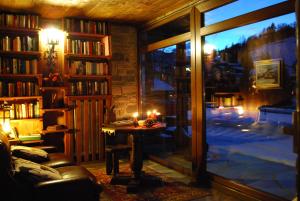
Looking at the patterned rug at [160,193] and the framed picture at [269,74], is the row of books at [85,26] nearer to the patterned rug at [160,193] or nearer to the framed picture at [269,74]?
the patterned rug at [160,193]

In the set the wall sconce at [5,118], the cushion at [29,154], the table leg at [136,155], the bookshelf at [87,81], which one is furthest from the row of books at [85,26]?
Answer: the cushion at [29,154]

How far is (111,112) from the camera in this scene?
5660mm

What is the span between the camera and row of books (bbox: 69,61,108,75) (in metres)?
5.46

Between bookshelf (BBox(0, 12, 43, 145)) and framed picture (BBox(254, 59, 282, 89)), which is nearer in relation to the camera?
framed picture (BBox(254, 59, 282, 89))

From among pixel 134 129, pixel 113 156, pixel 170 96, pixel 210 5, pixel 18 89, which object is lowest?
pixel 113 156

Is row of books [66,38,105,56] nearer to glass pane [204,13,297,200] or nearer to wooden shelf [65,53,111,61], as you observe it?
wooden shelf [65,53,111,61]

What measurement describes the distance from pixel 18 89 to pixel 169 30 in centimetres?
297

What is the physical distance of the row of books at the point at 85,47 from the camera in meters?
5.41

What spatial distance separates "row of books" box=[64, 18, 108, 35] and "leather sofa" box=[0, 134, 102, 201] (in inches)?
132

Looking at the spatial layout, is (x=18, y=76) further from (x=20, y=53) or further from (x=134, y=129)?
(x=134, y=129)

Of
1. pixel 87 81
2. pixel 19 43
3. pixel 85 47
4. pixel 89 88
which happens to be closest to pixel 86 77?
pixel 87 81

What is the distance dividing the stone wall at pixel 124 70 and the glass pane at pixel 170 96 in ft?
0.91

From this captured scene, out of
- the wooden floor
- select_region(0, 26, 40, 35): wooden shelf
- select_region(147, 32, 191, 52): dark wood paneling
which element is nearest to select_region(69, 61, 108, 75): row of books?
select_region(0, 26, 40, 35): wooden shelf

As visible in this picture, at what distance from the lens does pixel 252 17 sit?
3512 mm
